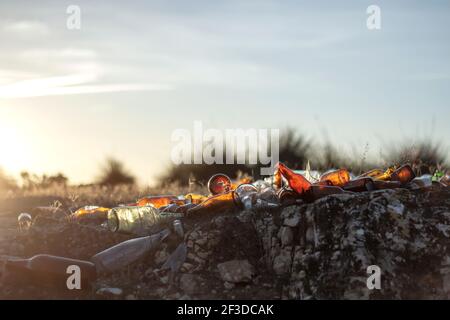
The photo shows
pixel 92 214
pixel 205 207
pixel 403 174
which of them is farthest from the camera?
pixel 92 214

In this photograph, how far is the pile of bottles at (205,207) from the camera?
527cm

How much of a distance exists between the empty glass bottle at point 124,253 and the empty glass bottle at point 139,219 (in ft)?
0.74

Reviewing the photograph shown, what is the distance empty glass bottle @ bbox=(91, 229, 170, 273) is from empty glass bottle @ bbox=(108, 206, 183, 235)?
227 mm

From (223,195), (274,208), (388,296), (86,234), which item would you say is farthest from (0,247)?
(388,296)

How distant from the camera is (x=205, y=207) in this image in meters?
5.73

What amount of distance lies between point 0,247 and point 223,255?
2.16m

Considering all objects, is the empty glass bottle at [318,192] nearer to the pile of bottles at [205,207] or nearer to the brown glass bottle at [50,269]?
the pile of bottles at [205,207]

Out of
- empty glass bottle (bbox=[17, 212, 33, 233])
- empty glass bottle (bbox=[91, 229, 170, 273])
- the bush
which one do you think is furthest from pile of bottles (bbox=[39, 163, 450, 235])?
the bush

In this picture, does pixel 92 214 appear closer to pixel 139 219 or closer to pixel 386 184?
pixel 139 219

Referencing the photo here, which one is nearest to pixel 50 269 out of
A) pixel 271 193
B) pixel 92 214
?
pixel 92 214

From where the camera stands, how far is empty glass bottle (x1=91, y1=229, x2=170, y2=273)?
212 inches

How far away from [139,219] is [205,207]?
2.06ft

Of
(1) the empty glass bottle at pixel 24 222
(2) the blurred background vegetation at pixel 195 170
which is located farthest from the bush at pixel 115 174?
(1) the empty glass bottle at pixel 24 222

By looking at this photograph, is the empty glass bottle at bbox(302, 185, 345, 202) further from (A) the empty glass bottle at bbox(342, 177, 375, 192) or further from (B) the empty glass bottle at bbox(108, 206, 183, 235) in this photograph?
(B) the empty glass bottle at bbox(108, 206, 183, 235)
